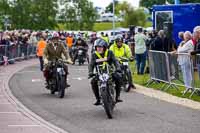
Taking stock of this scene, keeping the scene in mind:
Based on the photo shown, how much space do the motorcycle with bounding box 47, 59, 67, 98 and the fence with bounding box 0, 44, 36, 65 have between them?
16.0 metres

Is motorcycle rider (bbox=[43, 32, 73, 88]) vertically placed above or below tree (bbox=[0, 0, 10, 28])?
below

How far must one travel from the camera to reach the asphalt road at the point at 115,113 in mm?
12047

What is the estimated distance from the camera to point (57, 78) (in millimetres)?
17750

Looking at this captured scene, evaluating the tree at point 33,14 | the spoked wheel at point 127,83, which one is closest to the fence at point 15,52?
the spoked wheel at point 127,83

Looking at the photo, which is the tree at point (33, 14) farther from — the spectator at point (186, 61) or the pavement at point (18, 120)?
the pavement at point (18, 120)

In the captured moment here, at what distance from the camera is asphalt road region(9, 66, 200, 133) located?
1205 cm

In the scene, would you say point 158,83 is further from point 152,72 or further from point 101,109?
point 101,109

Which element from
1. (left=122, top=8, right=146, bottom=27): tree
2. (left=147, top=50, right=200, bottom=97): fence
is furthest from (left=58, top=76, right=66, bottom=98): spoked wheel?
(left=122, top=8, right=146, bottom=27): tree

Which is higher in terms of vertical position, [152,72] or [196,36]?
[196,36]

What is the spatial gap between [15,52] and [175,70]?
21.0 meters

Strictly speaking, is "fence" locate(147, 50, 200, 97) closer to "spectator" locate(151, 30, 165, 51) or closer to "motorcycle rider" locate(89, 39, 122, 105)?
"spectator" locate(151, 30, 165, 51)

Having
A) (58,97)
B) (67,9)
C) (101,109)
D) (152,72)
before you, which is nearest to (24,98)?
(58,97)

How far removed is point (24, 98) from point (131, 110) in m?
3.94

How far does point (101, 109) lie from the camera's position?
49.0 ft
